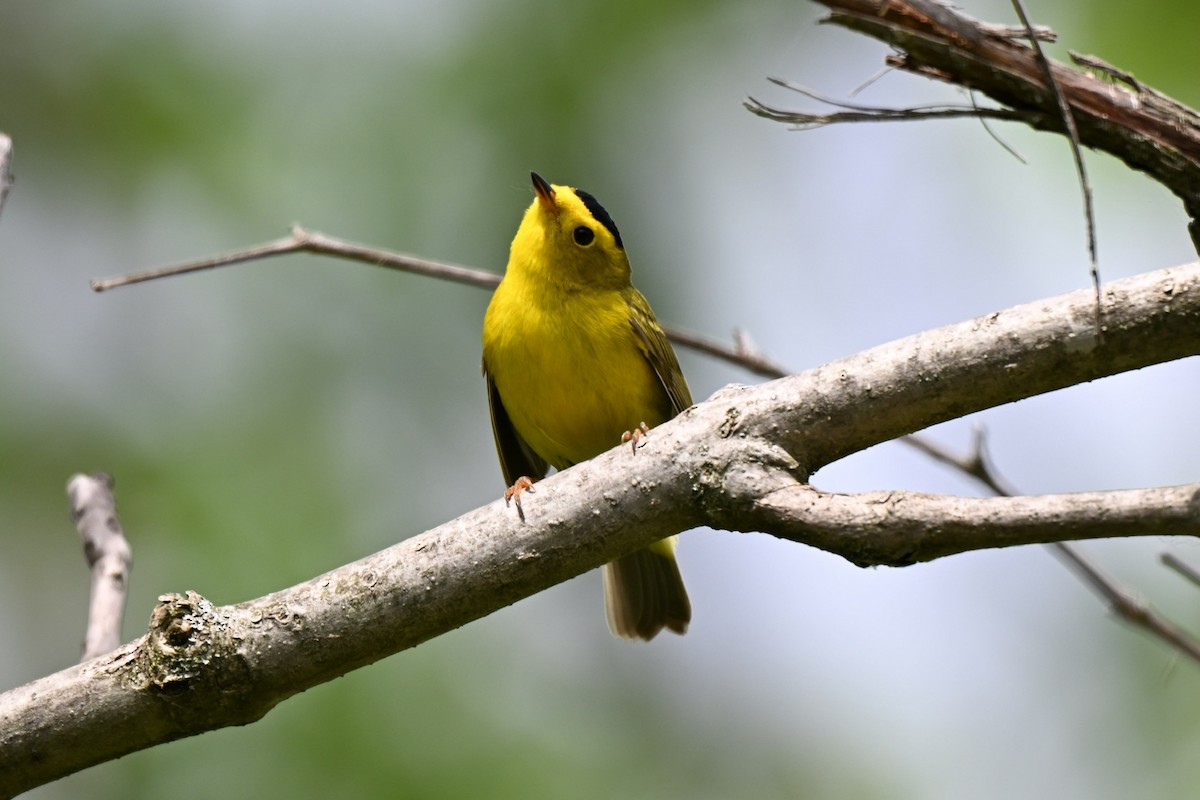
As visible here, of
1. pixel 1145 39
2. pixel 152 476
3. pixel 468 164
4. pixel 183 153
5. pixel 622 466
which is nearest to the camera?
pixel 622 466

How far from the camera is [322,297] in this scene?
26.6 feet

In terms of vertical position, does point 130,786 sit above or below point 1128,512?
above

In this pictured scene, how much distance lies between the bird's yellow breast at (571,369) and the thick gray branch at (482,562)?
1987 mm

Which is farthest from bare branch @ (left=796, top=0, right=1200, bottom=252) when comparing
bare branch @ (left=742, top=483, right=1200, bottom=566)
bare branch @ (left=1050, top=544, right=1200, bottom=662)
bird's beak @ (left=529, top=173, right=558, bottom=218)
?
bird's beak @ (left=529, top=173, right=558, bottom=218)

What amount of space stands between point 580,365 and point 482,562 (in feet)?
7.12

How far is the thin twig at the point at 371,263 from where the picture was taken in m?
3.34

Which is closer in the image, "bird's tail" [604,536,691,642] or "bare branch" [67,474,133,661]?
"bare branch" [67,474,133,661]

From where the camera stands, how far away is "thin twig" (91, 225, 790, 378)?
334cm

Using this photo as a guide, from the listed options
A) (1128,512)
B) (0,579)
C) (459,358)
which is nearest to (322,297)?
(459,358)

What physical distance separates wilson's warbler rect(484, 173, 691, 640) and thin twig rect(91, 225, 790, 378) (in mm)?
799

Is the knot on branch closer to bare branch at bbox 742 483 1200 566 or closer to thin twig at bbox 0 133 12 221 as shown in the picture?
bare branch at bbox 742 483 1200 566

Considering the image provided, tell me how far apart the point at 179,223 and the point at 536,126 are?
106 inches

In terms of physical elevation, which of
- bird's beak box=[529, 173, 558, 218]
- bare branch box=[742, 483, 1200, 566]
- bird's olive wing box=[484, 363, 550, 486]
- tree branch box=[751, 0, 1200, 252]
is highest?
bird's beak box=[529, 173, 558, 218]

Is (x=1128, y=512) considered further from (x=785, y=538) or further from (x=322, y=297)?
(x=322, y=297)
